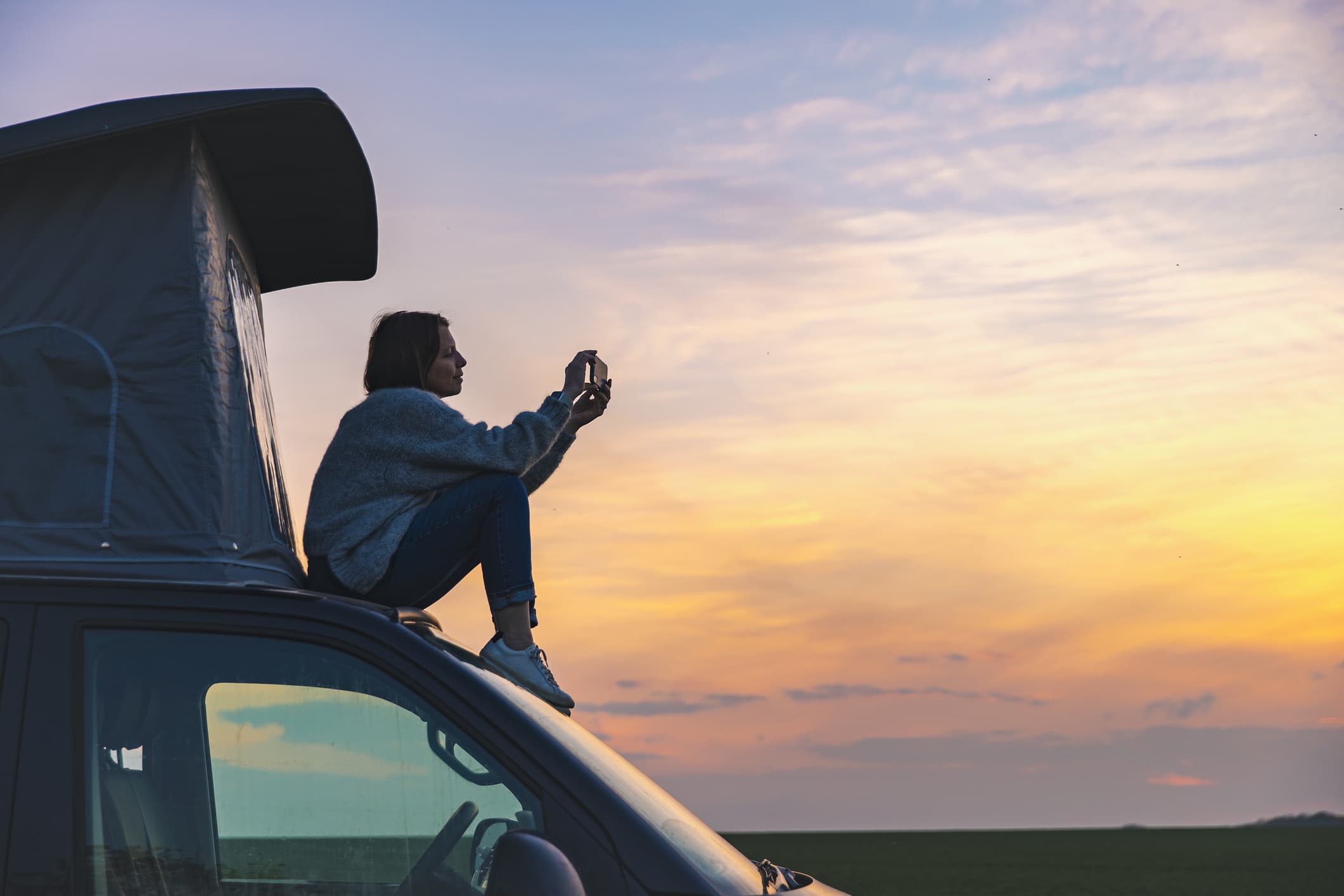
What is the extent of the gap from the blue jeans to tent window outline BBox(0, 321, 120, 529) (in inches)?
29.9

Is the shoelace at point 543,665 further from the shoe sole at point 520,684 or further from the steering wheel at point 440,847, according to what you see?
the steering wheel at point 440,847

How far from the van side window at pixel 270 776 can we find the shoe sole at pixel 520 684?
38 cm

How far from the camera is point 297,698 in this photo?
2.74 metres

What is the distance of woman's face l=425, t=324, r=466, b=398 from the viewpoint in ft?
14.7

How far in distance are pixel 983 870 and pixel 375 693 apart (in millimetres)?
43786

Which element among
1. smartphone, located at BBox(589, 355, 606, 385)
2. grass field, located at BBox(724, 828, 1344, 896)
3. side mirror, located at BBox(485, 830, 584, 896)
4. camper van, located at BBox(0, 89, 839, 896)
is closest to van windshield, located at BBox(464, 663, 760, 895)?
camper van, located at BBox(0, 89, 839, 896)

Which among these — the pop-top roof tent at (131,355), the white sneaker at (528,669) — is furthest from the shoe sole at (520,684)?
the pop-top roof tent at (131,355)

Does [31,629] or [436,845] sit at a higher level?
[31,629]

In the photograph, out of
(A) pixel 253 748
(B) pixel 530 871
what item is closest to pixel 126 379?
(A) pixel 253 748

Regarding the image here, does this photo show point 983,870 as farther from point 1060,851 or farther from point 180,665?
point 180,665

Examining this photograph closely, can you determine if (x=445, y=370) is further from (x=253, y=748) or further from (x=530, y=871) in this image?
(x=530, y=871)

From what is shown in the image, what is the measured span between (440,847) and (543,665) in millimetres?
1097

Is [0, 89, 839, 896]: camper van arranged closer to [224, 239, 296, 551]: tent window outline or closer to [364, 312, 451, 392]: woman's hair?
[224, 239, 296, 551]: tent window outline

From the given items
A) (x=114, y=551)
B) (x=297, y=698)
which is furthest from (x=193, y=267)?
(x=297, y=698)
